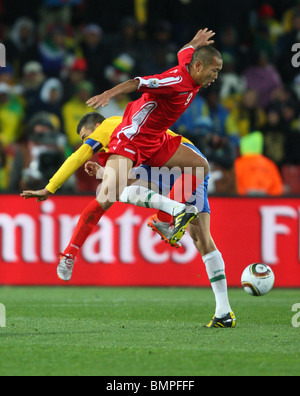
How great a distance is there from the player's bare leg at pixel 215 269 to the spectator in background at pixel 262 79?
28.4ft

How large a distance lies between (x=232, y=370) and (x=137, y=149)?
240 cm

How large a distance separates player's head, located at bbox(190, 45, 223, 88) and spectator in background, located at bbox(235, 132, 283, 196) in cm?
581

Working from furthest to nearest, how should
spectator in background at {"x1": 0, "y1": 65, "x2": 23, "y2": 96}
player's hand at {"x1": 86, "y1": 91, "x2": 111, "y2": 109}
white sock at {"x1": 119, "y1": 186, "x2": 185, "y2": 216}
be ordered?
spectator in background at {"x1": 0, "y1": 65, "x2": 23, "y2": 96} < white sock at {"x1": 119, "y1": 186, "x2": 185, "y2": 216} < player's hand at {"x1": 86, "y1": 91, "x2": 111, "y2": 109}

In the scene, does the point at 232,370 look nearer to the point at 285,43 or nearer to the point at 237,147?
the point at 237,147

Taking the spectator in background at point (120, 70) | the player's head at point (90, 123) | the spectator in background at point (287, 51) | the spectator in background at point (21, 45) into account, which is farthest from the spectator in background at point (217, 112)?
the player's head at point (90, 123)

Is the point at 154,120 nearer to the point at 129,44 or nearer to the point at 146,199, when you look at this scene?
the point at 146,199

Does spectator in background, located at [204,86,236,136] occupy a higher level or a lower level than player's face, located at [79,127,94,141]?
higher

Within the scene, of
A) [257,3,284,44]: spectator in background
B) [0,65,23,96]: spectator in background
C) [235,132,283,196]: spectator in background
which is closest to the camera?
[235,132,283,196]: spectator in background

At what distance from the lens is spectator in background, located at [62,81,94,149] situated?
13797 millimetres

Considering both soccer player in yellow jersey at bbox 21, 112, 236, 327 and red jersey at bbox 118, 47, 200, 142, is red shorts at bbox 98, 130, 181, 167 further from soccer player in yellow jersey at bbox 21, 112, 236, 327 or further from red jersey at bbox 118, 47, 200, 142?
soccer player in yellow jersey at bbox 21, 112, 236, 327

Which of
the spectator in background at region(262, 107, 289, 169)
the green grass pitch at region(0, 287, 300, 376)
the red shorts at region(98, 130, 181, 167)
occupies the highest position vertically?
the spectator in background at region(262, 107, 289, 169)

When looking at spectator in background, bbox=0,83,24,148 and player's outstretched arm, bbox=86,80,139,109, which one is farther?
spectator in background, bbox=0,83,24,148

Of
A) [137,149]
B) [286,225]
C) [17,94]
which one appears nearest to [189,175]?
[137,149]

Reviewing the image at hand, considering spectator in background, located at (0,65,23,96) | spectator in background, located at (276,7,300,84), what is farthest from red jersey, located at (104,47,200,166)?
spectator in background, located at (276,7,300,84)
